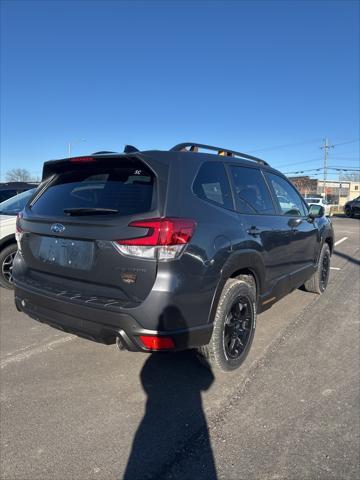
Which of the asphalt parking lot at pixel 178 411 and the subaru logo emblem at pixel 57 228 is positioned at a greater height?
the subaru logo emblem at pixel 57 228

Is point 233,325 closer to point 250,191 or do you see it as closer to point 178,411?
point 178,411

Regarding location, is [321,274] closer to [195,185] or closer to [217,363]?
[217,363]

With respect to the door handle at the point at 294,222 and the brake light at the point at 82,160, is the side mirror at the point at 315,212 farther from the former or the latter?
the brake light at the point at 82,160

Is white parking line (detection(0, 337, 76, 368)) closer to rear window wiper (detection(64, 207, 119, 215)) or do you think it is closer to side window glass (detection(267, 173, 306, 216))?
rear window wiper (detection(64, 207, 119, 215))

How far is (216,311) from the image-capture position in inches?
117

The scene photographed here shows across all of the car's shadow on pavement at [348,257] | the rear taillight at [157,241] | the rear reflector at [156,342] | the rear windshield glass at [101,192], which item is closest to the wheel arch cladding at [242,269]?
the rear reflector at [156,342]

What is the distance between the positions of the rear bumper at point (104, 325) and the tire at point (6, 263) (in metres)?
2.99

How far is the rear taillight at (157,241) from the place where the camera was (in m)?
2.54

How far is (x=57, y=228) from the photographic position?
2959 mm

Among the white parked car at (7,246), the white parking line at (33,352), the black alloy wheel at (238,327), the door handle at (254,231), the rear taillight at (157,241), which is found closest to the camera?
the rear taillight at (157,241)

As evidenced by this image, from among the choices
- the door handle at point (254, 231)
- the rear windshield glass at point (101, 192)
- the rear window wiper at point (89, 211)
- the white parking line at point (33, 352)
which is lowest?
the white parking line at point (33, 352)

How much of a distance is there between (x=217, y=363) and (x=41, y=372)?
1580 millimetres

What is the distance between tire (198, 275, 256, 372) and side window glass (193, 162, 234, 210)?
678mm

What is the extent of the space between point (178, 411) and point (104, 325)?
86 centimetres
